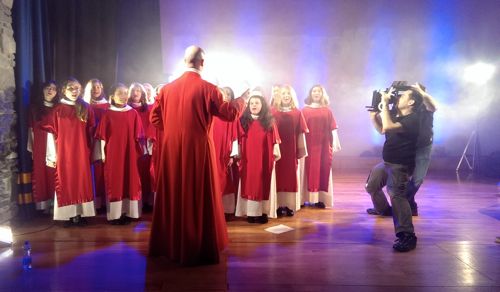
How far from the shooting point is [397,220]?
3527 mm

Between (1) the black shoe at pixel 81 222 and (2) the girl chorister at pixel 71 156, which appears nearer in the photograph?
(2) the girl chorister at pixel 71 156

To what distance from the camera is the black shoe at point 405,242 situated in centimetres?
345

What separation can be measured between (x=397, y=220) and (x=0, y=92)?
430 cm

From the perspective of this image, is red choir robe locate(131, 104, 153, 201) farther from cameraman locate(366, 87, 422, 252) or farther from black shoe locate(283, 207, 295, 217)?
cameraman locate(366, 87, 422, 252)

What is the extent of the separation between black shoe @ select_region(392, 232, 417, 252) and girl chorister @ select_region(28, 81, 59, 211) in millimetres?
3891

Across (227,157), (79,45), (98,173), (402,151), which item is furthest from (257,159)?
(79,45)

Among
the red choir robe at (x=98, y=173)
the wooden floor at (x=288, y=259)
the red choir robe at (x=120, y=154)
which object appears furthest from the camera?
the red choir robe at (x=98, y=173)

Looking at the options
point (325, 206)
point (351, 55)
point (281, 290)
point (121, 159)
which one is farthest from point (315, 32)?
point (281, 290)

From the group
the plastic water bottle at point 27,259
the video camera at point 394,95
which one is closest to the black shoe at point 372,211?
the video camera at point 394,95

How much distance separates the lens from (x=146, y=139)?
181 inches

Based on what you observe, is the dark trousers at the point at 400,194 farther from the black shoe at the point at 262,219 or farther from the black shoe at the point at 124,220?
the black shoe at the point at 124,220

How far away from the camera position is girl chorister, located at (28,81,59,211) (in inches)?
168

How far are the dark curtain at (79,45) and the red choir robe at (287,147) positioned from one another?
2958 mm

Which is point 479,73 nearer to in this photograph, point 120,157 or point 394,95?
point 394,95
